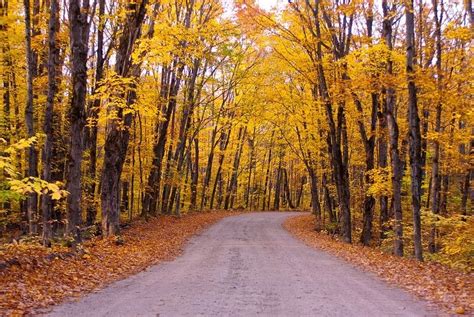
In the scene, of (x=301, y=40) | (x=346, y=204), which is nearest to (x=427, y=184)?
(x=346, y=204)

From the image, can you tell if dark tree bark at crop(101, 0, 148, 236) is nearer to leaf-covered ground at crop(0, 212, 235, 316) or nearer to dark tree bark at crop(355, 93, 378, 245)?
leaf-covered ground at crop(0, 212, 235, 316)

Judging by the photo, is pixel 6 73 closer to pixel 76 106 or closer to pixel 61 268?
pixel 76 106

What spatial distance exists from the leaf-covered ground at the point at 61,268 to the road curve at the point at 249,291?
18.8 inches

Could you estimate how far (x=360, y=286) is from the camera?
30.5 feet

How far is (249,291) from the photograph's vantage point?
8422 millimetres

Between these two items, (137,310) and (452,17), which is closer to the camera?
(137,310)

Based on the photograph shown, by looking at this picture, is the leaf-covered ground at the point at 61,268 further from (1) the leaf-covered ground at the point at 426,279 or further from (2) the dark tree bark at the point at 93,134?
(1) the leaf-covered ground at the point at 426,279

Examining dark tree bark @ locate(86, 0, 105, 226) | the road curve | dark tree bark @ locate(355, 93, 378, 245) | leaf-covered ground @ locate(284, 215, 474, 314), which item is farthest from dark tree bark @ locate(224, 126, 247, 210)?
the road curve

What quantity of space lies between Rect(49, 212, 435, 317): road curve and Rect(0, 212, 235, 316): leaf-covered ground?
0.48 meters

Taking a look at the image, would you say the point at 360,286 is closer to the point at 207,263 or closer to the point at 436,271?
the point at 436,271

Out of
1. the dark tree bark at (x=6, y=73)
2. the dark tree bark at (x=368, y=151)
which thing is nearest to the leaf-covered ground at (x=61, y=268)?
the dark tree bark at (x=6, y=73)

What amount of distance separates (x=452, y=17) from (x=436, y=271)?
48.6ft

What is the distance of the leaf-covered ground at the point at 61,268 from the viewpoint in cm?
740

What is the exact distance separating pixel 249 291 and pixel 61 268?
14.3ft
